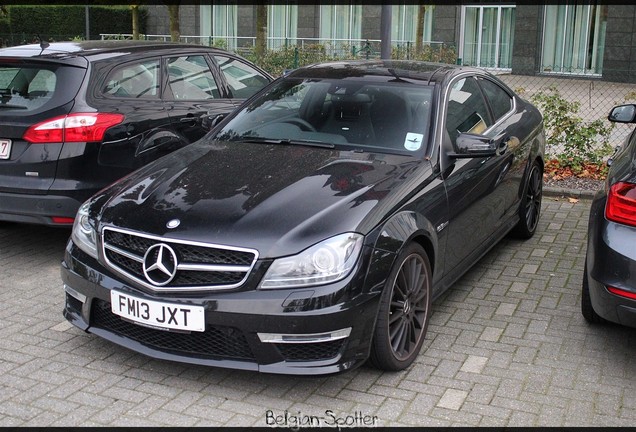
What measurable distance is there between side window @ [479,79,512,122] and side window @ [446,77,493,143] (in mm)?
182

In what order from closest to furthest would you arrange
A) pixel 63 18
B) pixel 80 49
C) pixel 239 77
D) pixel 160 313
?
pixel 160 313
pixel 80 49
pixel 239 77
pixel 63 18

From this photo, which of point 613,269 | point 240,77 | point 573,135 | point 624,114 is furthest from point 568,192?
point 613,269

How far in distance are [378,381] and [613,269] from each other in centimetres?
136

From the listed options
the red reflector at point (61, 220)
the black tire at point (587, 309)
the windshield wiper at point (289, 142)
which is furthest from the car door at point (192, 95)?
the black tire at point (587, 309)

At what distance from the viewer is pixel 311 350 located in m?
3.91

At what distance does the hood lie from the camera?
3982 millimetres

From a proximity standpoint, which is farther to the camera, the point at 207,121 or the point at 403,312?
the point at 207,121

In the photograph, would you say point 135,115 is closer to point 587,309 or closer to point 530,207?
point 530,207

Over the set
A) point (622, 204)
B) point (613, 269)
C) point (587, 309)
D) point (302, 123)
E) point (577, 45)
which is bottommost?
point (587, 309)

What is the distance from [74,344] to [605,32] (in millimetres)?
21687

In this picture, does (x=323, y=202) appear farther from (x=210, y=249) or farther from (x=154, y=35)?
(x=154, y=35)

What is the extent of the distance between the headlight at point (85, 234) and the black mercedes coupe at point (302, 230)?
0.01 metres

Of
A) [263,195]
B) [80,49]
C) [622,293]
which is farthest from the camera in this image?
[80,49]

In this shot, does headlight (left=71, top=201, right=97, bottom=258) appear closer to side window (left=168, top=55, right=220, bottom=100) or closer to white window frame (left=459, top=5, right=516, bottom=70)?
side window (left=168, top=55, right=220, bottom=100)
